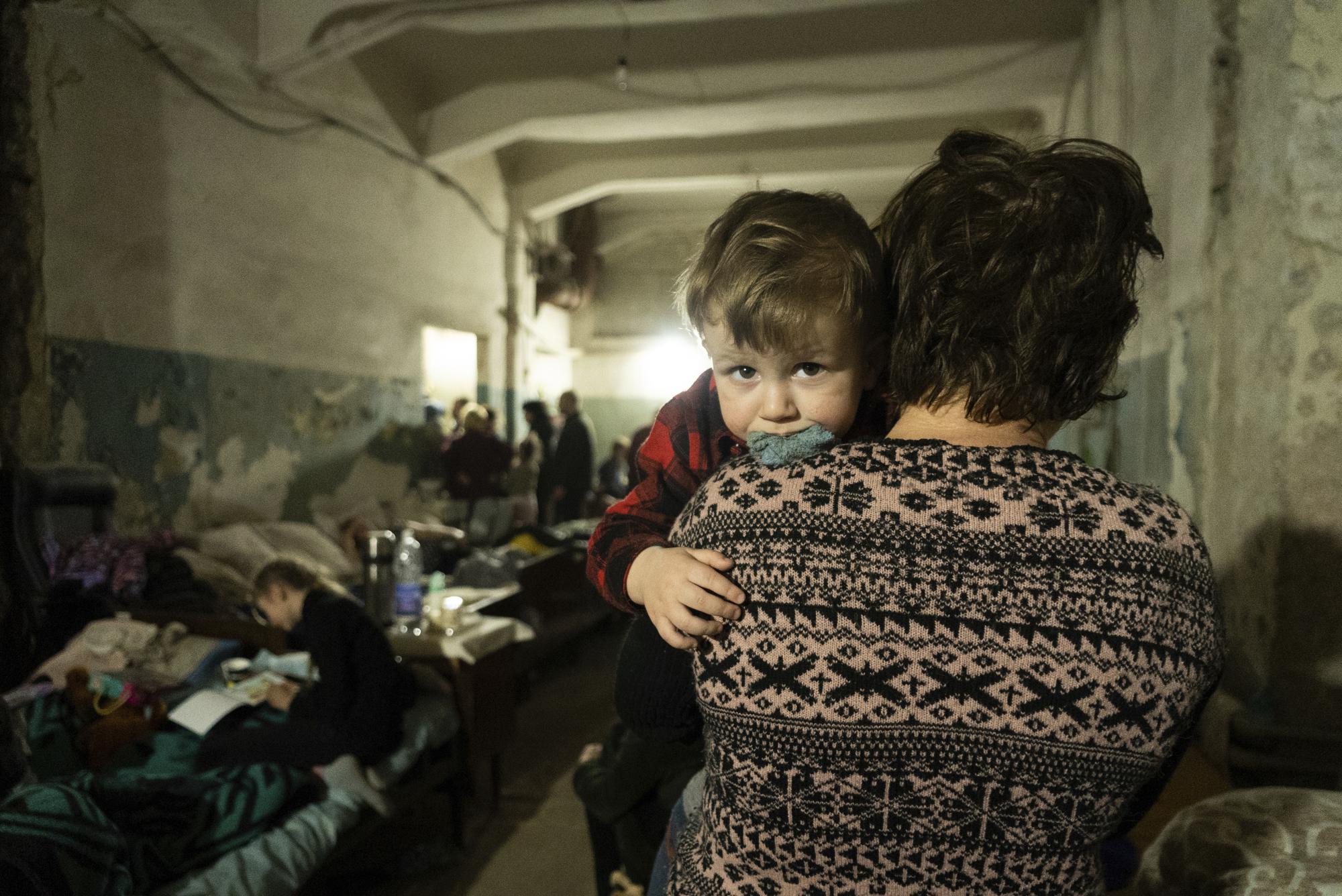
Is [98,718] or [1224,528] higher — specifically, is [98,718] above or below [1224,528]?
below

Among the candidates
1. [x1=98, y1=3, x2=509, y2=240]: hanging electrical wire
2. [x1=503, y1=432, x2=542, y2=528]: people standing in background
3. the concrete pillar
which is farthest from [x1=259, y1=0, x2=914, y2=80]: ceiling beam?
[x1=503, y1=432, x2=542, y2=528]: people standing in background

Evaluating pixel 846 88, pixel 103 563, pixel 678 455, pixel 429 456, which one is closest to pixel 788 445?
pixel 678 455

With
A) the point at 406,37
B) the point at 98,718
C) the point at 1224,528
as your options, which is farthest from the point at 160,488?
the point at 1224,528

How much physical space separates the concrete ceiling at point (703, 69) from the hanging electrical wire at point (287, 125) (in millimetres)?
137

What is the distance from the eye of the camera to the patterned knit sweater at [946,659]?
74 centimetres

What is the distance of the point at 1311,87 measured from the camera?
1.92 m

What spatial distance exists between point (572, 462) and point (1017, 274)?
24.0ft

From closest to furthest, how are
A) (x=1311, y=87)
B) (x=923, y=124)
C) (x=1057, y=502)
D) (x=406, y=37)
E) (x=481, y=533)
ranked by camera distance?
(x=1057, y=502) < (x=1311, y=87) < (x=406, y=37) < (x=481, y=533) < (x=923, y=124)

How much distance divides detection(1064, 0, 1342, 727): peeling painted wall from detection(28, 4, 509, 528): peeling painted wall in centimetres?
476

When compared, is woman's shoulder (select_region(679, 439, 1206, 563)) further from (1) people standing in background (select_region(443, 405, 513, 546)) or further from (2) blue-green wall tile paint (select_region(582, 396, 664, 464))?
(2) blue-green wall tile paint (select_region(582, 396, 664, 464))

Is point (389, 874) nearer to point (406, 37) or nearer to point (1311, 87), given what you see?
point (1311, 87)

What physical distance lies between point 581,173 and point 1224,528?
7774 mm

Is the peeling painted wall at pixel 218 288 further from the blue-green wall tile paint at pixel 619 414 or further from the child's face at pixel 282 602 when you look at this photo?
the blue-green wall tile paint at pixel 619 414

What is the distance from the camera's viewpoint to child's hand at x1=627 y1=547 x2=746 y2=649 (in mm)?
774
